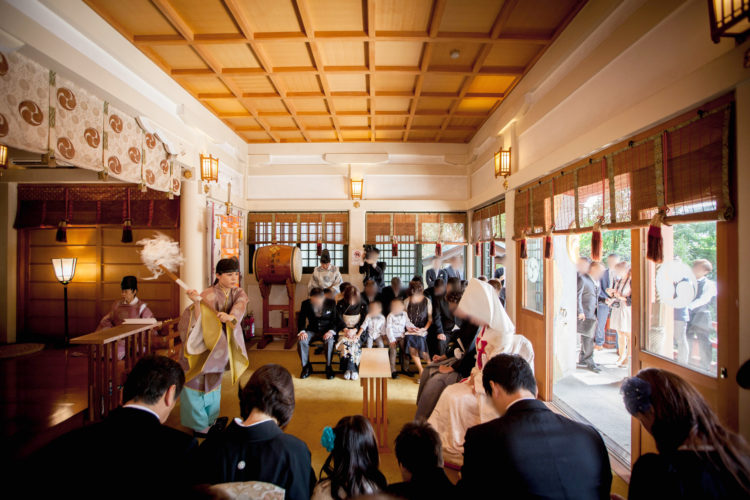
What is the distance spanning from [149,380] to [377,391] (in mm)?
2328

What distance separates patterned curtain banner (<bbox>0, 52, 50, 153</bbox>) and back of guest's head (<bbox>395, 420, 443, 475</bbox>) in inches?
153

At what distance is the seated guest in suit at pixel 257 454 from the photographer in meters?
1.37

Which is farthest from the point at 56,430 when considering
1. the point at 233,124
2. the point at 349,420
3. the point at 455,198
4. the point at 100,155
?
the point at 455,198

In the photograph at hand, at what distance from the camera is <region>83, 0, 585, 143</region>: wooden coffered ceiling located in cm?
329

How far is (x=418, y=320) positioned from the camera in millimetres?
5133

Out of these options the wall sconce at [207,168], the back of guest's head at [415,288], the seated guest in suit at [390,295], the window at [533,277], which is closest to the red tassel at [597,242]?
the window at [533,277]

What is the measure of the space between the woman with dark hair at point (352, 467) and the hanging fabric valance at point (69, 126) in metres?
3.61

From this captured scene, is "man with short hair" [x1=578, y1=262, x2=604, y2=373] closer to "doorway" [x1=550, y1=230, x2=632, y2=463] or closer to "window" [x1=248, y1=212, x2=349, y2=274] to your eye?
"doorway" [x1=550, y1=230, x2=632, y2=463]

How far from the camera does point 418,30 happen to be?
362cm

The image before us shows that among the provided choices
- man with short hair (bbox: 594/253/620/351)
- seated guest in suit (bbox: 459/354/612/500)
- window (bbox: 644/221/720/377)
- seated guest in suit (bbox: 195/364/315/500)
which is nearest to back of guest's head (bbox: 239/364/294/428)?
seated guest in suit (bbox: 195/364/315/500)

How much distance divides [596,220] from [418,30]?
3050 mm

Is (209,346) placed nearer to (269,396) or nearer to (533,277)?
(269,396)

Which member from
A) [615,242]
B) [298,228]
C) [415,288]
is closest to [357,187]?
[298,228]

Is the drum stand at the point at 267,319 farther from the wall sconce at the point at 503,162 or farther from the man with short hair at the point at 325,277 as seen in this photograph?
the wall sconce at the point at 503,162
